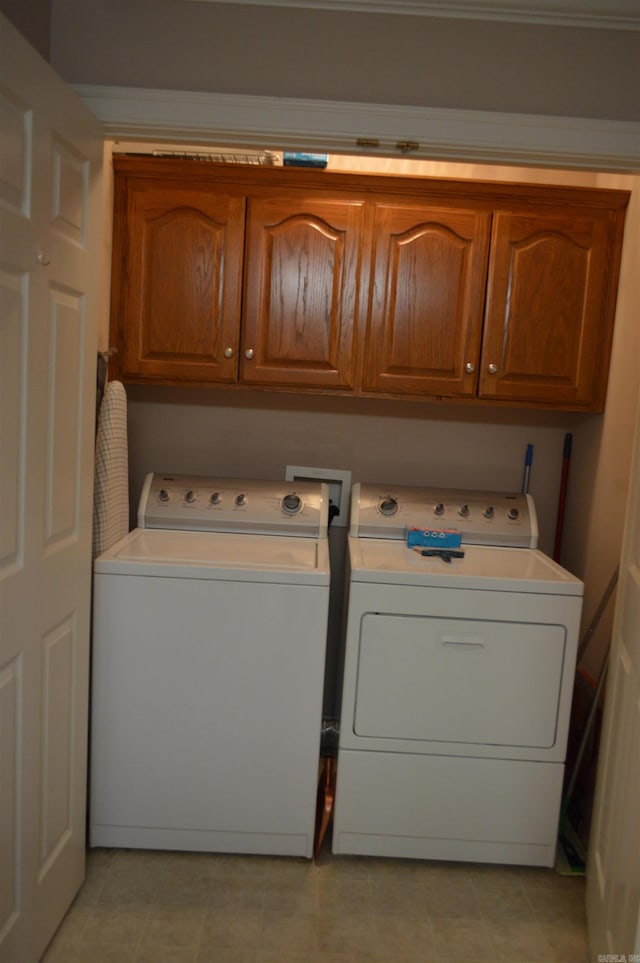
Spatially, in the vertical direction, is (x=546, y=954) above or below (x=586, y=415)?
below

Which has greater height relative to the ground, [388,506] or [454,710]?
[388,506]

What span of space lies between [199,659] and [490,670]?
0.85 meters

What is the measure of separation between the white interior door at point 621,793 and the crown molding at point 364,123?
2.43 feet

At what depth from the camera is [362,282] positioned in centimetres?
251

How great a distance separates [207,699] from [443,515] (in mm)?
1089

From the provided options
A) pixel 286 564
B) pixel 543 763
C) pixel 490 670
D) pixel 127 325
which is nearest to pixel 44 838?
pixel 286 564

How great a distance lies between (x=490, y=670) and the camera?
208 centimetres

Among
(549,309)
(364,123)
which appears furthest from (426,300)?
(364,123)

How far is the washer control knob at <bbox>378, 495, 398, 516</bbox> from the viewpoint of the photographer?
2598 millimetres

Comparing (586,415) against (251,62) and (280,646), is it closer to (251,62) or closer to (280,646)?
(280,646)

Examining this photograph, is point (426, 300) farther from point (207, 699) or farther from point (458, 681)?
point (207, 699)

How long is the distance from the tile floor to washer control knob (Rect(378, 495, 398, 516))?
44.8 inches

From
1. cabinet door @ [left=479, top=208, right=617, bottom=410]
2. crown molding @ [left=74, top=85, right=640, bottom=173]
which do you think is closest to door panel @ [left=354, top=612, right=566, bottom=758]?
cabinet door @ [left=479, top=208, right=617, bottom=410]

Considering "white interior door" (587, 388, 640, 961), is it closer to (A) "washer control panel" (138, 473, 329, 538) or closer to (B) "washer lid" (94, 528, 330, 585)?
(B) "washer lid" (94, 528, 330, 585)
